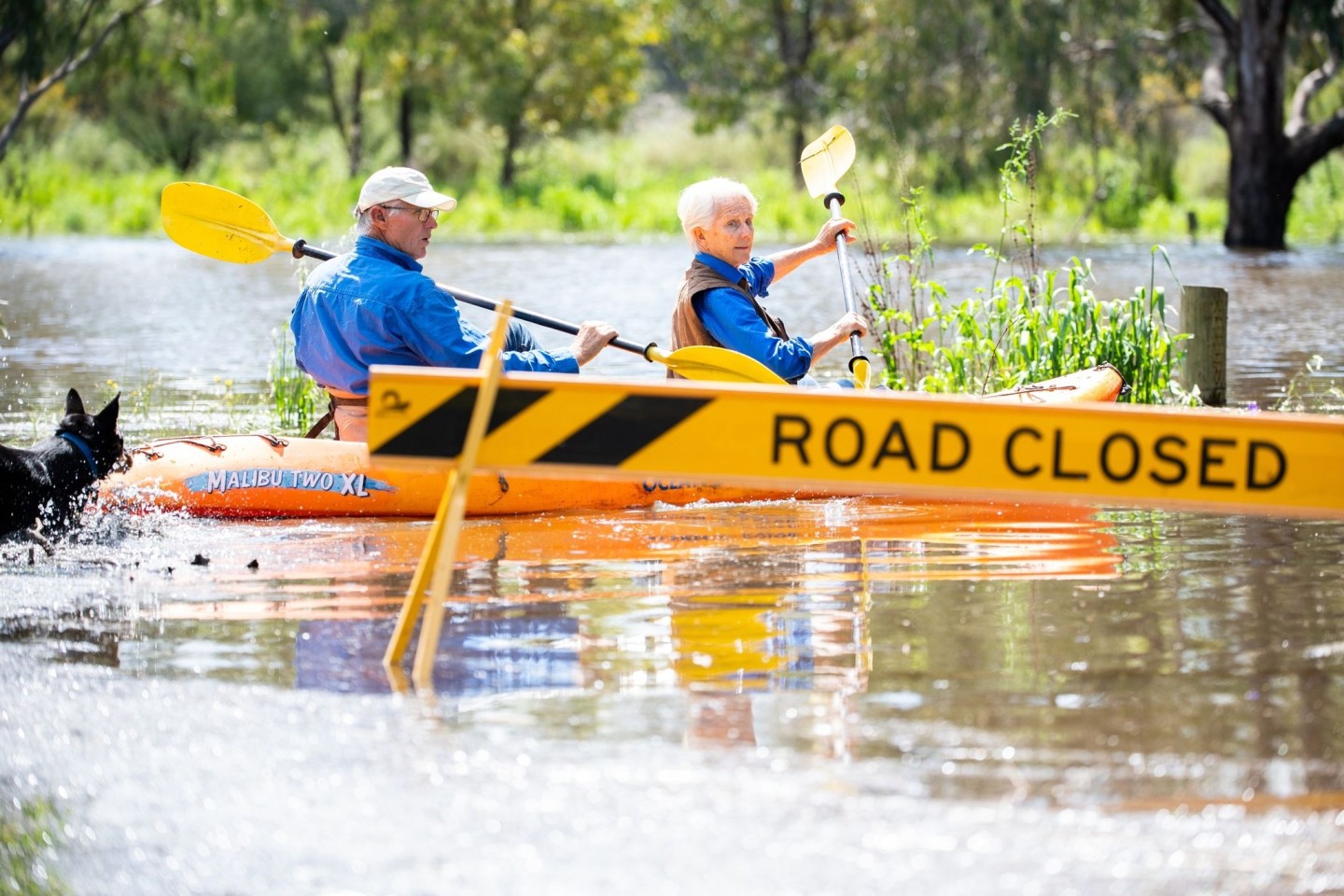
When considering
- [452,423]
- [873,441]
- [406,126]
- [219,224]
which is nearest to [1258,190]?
[219,224]

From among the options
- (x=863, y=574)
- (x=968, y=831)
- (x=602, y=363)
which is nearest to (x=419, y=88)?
(x=602, y=363)

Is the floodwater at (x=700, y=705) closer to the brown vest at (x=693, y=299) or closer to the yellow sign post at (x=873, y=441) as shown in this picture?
the yellow sign post at (x=873, y=441)

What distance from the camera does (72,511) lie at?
641 cm

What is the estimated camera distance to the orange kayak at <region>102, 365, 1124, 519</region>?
687 cm

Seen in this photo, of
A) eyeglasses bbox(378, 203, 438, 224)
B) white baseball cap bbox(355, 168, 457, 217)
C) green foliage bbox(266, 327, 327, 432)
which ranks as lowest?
green foliage bbox(266, 327, 327, 432)

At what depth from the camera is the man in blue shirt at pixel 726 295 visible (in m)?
6.95

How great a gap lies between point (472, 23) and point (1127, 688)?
33267 mm

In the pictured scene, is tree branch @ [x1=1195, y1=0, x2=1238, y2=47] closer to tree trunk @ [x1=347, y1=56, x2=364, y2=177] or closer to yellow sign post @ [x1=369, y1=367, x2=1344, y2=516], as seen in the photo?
tree trunk @ [x1=347, y1=56, x2=364, y2=177]

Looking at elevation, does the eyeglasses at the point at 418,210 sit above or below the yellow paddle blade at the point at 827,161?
below

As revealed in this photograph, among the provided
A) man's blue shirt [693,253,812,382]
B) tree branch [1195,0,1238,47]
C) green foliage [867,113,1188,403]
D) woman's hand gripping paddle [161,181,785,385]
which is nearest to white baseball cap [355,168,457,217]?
man's blue shirt [693,253,812,382]

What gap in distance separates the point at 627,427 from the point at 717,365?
6.86 feet

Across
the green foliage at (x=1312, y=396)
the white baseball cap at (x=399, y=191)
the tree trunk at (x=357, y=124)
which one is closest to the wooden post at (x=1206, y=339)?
the green foliage at (x=1312, y=396)

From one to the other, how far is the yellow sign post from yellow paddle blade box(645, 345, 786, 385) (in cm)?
202

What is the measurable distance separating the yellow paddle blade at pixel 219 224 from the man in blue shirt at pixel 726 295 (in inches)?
78.3
